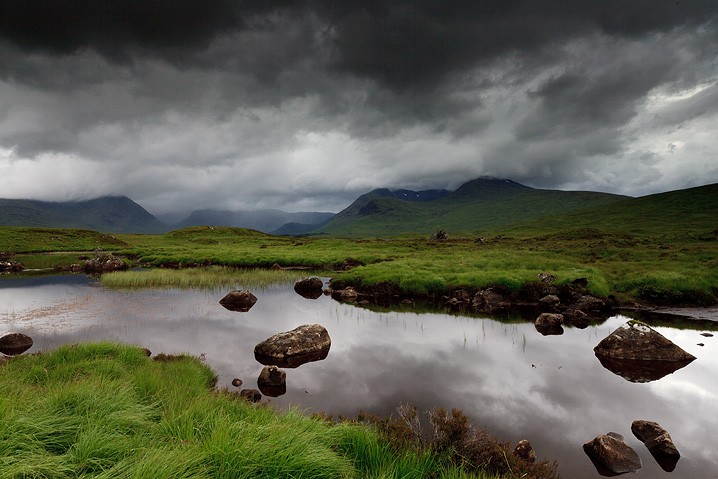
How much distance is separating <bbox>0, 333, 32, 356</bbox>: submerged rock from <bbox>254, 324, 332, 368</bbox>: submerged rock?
1150 centimetres

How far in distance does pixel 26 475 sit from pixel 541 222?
217 m

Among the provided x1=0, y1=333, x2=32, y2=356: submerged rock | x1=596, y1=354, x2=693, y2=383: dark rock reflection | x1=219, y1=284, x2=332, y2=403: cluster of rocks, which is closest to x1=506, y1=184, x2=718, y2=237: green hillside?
x1=596, y1=354, x2=693, y2=383: dark rock reflection

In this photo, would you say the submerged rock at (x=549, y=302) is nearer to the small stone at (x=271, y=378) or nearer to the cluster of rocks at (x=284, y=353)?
the cluster of rocks at (x=284, y=353)

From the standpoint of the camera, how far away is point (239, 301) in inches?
1144

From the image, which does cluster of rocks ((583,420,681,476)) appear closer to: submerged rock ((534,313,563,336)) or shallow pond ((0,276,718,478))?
shallow pond ((0,276,718,478))

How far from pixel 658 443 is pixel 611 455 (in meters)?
1.94

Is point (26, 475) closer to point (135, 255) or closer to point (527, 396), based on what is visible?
point (527, 396)

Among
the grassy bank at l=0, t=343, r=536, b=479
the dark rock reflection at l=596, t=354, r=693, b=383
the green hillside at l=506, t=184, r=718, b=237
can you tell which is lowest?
the dark rock reflection at l=596, t=354, r=693, b=383

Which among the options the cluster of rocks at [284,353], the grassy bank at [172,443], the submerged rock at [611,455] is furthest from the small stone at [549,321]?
the grassy bank at [172,443]

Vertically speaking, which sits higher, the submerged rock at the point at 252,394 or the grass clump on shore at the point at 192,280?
the grass clump on shore at the point at 192,280

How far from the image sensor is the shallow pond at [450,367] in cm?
1159

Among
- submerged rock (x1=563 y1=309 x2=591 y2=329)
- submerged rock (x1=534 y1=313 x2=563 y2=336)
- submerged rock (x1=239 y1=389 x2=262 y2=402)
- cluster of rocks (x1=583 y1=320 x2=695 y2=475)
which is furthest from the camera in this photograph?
submerged rock (x1=563 y1=309 x2=591 y2=329)

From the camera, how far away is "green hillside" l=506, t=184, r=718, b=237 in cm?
11838

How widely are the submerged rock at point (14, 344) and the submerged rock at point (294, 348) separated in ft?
37.7
